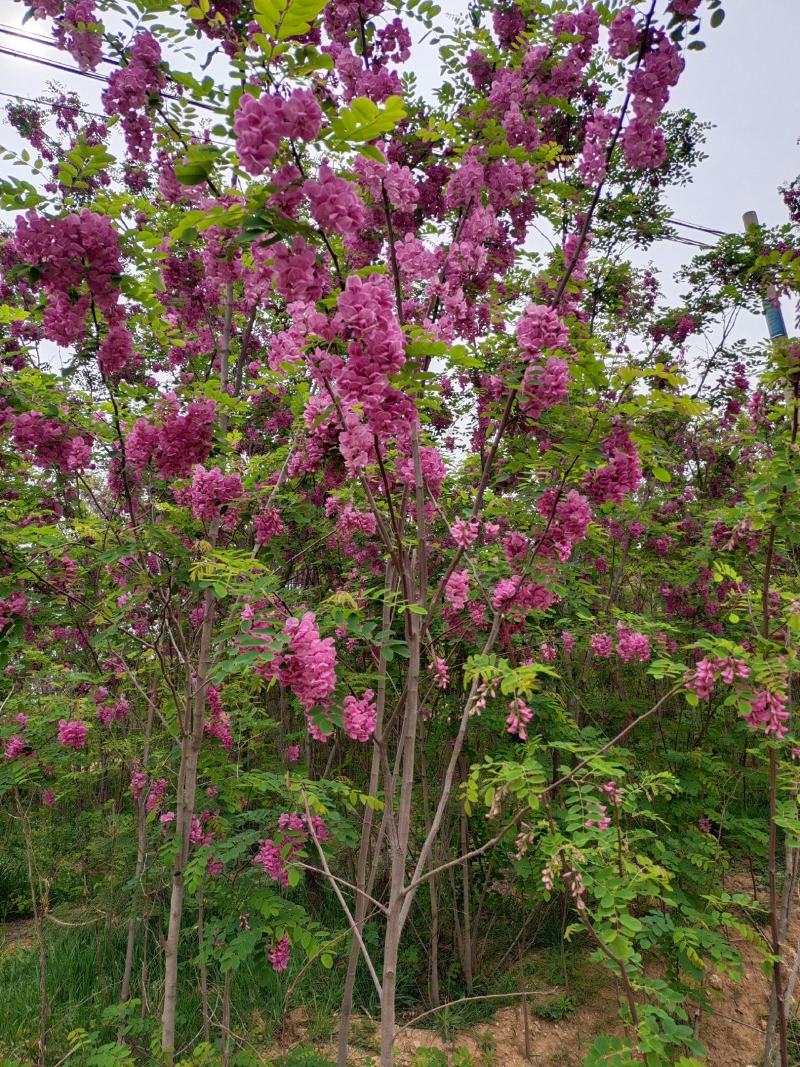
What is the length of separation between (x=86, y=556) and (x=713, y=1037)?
18.1 feet

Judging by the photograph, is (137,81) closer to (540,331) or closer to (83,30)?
(83,30)

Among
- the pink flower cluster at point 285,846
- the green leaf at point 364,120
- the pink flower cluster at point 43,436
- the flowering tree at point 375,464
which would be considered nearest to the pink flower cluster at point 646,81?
the flowering tree at point 375,464

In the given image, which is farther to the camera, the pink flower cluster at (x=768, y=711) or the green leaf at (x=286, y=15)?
the pink flower cluster at (x=768, y=711)

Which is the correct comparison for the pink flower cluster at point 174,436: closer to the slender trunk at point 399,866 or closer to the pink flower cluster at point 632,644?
the slender trunk at point 399,866

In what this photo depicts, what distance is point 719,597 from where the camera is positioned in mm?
5312

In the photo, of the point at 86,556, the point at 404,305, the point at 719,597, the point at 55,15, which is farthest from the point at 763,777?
the point at 55,15

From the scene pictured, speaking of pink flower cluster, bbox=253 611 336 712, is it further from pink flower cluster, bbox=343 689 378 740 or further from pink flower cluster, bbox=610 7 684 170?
pink flower cluster, bbox=610 7 684 170

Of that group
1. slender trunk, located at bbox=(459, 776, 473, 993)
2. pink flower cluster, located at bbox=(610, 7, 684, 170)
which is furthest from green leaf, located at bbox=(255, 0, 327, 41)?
slender trunk, located at bbox=(459, 776, 473, 993)

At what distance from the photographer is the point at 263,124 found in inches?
50.1

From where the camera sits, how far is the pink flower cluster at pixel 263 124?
127cm

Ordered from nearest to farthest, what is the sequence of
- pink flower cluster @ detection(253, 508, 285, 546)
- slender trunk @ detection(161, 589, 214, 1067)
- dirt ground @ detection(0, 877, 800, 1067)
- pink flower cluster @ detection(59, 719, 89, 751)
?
slender trunk @ detection(161, 589, 214, 1067)
pink flower cluster @ detection(253, 508, 285, 546)
pink flower cluster @ detection(59, 719, 89, 751)
dirt ground @ detection(0, 877, 800, 1067)

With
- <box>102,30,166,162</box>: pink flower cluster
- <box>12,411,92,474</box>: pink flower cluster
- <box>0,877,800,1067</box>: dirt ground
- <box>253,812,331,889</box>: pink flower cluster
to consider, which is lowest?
<box>0,877,800,1067</box>: dirt ground

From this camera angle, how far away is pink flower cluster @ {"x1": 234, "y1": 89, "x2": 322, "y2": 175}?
4.16 feet

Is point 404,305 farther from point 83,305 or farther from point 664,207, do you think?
point 664,207
